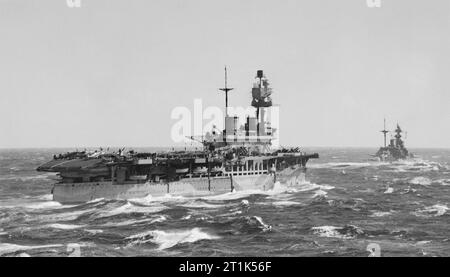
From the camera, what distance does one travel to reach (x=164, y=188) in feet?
155

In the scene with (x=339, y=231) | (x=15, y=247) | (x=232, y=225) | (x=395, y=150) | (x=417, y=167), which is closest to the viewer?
(x=15, y=247)

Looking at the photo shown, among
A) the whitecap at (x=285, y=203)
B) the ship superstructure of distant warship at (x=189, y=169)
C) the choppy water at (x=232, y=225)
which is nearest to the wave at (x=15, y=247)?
the choppy water at (x=232, y=225)

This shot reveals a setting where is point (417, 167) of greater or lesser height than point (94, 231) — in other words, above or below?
below

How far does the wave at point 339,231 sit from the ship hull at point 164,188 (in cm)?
1922

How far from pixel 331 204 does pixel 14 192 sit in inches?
1585

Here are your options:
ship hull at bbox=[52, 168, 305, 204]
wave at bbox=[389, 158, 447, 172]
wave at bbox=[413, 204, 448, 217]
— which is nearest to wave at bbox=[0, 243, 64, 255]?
ship hull at bbox=[52, 168, 305, 204]

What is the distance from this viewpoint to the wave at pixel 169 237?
2759 centimetres

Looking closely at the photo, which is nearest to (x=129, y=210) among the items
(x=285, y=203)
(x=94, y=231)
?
(x=94, y=231)

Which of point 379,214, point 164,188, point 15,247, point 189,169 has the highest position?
point 189,169

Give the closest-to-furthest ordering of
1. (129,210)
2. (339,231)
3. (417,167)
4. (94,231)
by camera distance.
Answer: (339,231), (94,231), (129,210), (417,167)

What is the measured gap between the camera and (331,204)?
45.6 meters

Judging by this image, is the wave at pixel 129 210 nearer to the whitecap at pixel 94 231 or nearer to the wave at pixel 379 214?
the whitecap at pixel 94 231

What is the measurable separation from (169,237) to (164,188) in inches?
707

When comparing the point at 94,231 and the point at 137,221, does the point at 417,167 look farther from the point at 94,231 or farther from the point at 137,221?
the point at 94,231
